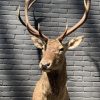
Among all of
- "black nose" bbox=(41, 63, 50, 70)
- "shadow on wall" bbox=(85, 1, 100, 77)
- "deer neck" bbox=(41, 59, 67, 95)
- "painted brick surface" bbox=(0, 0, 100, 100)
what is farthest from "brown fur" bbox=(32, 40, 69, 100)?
"shadow on wall" bbox=(85, 1, 100, 77)

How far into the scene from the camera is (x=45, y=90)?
4359mm

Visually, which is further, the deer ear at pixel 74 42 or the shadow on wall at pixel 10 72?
the shadow on wall at pixel 10 72

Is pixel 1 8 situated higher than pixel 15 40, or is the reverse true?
pixel 1 8

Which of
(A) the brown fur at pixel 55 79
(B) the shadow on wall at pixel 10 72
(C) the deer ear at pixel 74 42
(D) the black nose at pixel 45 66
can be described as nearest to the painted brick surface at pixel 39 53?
(B) the shadow on wall at pixel 10 72

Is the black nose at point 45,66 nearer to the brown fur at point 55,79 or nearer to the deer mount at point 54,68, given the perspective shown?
the deer mount at point 54,68

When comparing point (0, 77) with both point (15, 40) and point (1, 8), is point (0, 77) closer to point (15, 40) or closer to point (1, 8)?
point (15, 40)

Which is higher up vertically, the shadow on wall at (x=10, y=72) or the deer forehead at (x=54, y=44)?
the deer forehead at (x=54, y=44)

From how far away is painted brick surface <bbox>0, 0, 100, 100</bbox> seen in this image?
5.43 metres

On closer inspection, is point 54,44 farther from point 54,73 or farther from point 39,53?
point 39,53

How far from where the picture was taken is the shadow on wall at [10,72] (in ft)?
17.8

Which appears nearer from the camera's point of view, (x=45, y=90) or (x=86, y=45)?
(x=45, y=90)

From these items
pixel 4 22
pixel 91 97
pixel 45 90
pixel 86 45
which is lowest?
pixel 91 97

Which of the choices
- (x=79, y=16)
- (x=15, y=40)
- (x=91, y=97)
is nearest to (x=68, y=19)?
(x=79, y=16)

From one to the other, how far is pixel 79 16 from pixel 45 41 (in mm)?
1257
